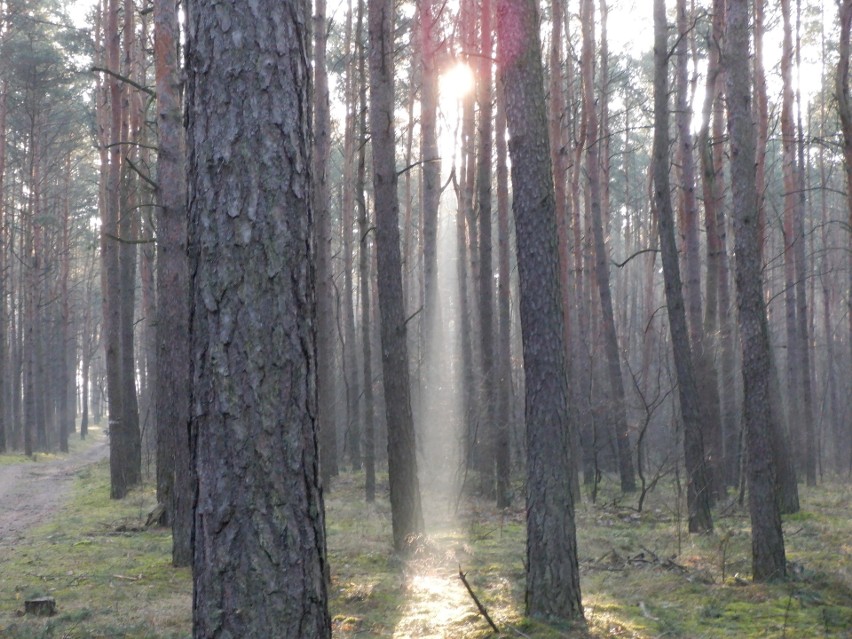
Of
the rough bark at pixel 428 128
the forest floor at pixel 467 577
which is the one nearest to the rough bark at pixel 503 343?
the forest floor at pixel 467 577

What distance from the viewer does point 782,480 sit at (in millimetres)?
12945

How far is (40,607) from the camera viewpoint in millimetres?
6484

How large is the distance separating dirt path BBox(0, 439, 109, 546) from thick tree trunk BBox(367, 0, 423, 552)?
17.4 ft

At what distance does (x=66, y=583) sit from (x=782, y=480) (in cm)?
1020

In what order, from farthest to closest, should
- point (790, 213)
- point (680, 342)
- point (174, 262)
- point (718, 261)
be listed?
point (790, 213), point (718, 261), point (680, 342), point (174, 262)

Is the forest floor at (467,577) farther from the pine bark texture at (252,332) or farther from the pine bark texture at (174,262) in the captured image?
the pine bark texture at (252,332)

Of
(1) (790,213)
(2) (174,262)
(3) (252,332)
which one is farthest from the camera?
(1) (790,213)

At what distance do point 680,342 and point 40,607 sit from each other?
7.69 m

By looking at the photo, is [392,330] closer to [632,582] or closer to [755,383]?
[632,582]

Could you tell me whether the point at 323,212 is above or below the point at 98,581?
above

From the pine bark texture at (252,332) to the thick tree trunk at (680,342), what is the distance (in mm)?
8061

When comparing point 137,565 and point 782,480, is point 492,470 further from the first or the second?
point 137,565

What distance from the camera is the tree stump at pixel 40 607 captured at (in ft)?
21.2

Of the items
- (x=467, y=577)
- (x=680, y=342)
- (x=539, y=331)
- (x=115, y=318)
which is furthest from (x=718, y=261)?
(x=115, y=318)
